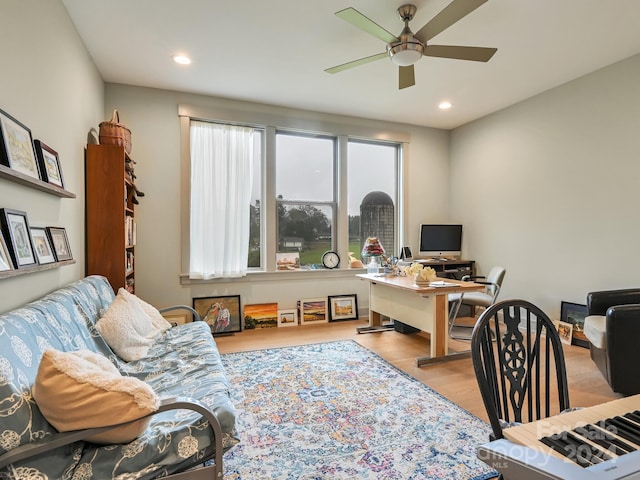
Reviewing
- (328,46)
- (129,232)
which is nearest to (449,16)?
(328,46)

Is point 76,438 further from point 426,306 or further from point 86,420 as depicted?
point 426,306

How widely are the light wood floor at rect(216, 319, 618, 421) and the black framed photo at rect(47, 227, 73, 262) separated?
1.76 m

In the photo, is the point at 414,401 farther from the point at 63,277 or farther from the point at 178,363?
the point at 63,277

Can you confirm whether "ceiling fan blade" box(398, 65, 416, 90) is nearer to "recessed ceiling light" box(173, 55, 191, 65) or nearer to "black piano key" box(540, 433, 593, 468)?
"recessed ceiling light" box(173, 55, 191, 65)

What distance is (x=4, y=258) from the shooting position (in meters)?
1.46

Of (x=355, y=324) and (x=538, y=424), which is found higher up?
(x=538, y=424)

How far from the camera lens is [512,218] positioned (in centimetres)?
439

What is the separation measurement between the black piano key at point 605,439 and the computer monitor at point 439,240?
14.3ft

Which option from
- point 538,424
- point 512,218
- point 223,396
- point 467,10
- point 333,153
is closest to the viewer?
point 538,424

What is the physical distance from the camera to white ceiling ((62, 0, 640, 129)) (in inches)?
97.7

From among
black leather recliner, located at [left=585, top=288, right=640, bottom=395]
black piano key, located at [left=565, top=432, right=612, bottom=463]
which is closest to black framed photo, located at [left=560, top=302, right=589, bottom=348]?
black leather recliner, located at [left=585, top=288, right=640, bottom=395]

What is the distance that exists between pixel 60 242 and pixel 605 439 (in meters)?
2.79

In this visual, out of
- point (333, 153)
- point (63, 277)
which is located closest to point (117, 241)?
point (63, 277)

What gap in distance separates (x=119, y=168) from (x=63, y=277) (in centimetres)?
106
